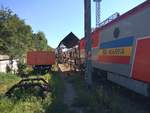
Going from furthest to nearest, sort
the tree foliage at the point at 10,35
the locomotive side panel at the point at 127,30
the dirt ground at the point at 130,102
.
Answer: the tree foliage at the point at 10,35, the dirt ground at the point at 130,102, the locomotive side panel at the point at 127,30

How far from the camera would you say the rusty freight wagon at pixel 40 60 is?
30.6 metres

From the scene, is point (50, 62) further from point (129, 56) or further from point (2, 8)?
point (129, 56)

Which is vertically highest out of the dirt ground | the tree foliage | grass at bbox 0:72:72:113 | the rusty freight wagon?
the tree foliage

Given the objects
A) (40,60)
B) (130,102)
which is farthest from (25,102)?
(40,60)

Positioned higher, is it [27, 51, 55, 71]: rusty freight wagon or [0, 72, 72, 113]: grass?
[27, 51, 55, 71]: rusty freight wagon

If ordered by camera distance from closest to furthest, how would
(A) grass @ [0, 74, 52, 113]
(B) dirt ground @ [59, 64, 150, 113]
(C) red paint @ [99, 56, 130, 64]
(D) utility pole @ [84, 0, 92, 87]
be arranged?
1. (A) grass @ [0, 74, 52, 113]
2. (B) dirt ground @ [59, 64, 150, 113]
3. (C) red paint @ [99, 56, 130, 64]
4. (D) utility pole @ [84, 0, 92, 87]

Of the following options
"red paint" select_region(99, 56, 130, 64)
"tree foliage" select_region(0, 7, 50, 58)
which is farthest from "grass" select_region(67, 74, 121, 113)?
"tree foliage" select_region(0, 7, 50, 58)

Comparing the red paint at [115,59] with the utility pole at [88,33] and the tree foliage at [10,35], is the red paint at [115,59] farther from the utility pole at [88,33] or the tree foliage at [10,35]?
the tree foliage at [10,35]

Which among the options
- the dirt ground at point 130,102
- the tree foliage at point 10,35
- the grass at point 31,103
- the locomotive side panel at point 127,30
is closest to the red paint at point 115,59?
the locomotive side panel at point 127,30

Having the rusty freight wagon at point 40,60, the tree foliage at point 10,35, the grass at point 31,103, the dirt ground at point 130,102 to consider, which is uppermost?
the tree foliage at point 10,35

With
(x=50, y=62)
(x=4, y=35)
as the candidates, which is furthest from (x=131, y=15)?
(x=4, y=35)

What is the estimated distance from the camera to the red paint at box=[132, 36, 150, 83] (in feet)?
32.2

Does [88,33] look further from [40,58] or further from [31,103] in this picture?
[40,58]

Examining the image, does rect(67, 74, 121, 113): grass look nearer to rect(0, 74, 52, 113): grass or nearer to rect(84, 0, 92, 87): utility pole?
rect(0, 74, 52, 113): grass
